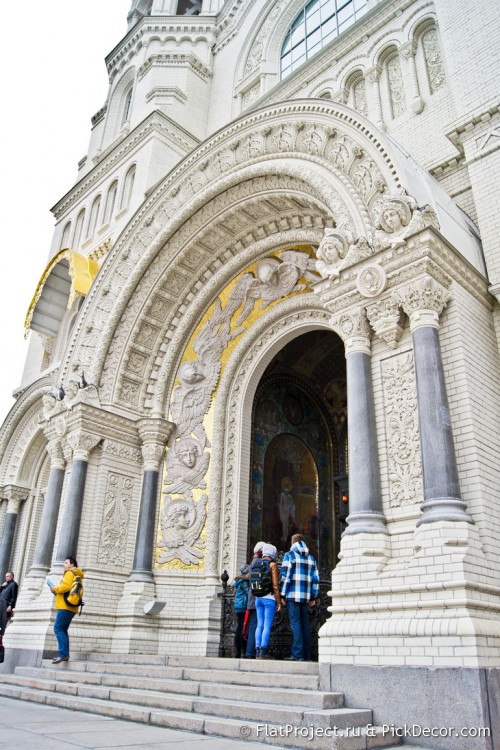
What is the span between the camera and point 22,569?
15391mm

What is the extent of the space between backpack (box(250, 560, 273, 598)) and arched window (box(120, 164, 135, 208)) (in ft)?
37.8

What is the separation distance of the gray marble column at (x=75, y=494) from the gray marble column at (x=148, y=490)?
0.94m

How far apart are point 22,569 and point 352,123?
1306cm

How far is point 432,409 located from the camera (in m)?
6.06

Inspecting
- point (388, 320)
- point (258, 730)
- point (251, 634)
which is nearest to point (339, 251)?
point (388, 320)

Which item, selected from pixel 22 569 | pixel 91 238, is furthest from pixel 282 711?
pixel 91 238

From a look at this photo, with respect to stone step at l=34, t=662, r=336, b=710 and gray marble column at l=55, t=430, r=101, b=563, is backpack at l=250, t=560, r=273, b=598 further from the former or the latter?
gray marble column at l=55, t=430, r=101, b=563

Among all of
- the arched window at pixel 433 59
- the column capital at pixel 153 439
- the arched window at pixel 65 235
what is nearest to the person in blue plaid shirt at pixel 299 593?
the column capital at pixel 153 439

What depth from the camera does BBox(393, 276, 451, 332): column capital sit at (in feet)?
21.4

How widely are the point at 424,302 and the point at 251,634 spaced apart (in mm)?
4903

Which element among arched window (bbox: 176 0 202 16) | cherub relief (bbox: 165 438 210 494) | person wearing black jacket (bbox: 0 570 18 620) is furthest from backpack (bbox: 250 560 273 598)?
arched window (bbox: 176 0 202 16)

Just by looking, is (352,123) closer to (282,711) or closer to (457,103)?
(457,103)

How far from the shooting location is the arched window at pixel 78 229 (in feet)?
57.9

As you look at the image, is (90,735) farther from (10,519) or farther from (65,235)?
(65,235)
